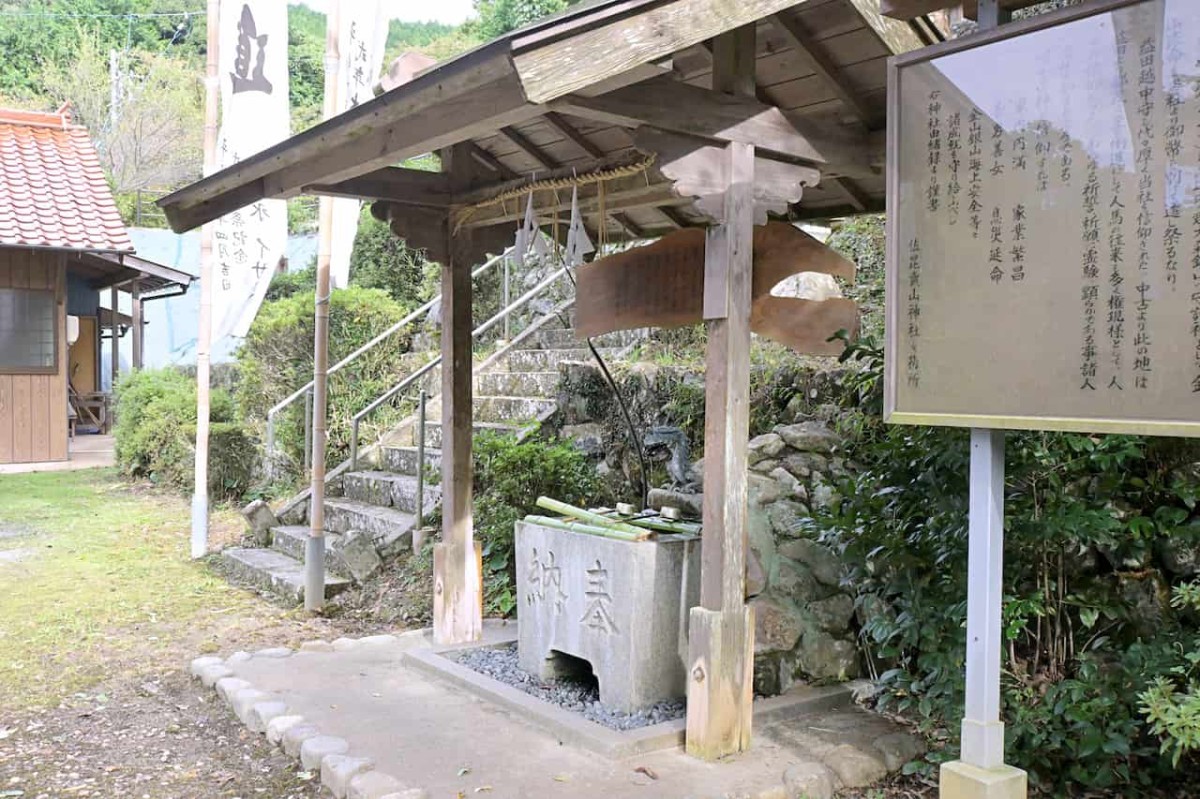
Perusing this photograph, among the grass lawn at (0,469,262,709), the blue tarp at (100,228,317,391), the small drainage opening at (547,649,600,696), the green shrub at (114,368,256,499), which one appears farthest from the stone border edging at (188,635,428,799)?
the blue tarp at (100,228,317,391)

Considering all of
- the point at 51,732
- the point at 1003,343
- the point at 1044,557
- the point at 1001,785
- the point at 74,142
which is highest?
the point at 74,142

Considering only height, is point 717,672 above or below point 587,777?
above

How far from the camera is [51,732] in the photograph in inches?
196

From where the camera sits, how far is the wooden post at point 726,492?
4219mm

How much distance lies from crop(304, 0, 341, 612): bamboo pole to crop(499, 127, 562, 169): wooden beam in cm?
193

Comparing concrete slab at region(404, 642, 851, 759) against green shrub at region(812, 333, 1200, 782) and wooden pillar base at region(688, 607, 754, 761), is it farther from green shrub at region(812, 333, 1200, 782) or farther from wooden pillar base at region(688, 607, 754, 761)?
green shrub at region(812, 333, 1200, 782)

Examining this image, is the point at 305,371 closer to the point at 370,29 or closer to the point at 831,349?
the point at 370,29

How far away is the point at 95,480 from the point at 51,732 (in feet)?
31.7

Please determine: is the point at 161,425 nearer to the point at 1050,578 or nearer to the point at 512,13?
the point at 1050,578

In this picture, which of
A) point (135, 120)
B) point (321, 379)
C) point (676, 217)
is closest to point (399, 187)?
point (676, 217)

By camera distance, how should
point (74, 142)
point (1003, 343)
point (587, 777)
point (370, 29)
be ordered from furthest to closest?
point (74, 142)
point (370, 29)
point (587, 777)
point (1003, 343)

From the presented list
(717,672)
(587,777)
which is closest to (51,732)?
(587,777)

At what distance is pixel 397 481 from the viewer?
870 centimetres

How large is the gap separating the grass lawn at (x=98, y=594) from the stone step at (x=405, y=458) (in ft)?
5.87
